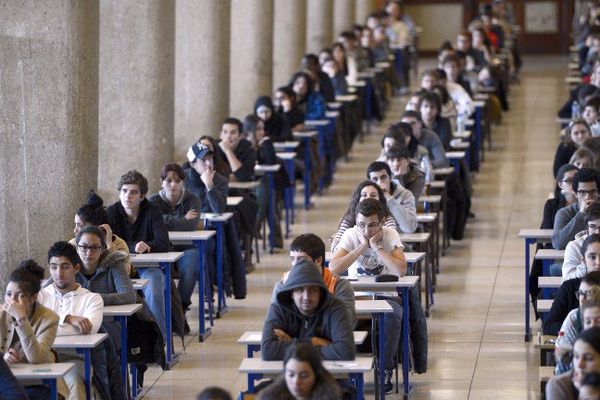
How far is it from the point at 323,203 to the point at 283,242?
235 cm

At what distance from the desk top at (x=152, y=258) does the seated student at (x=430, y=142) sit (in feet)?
14.9

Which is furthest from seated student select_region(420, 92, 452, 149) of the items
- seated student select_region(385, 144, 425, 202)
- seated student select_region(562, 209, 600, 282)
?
seated student select_region(562, 209, 600, 282)

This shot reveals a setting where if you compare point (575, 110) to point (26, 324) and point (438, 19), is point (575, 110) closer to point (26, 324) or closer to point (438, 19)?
point (26, 324)

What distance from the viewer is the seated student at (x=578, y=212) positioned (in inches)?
432

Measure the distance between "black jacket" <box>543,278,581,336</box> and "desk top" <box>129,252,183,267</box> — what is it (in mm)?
2809

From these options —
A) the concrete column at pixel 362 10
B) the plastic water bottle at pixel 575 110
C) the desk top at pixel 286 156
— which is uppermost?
the concrete column at pixel 362 10

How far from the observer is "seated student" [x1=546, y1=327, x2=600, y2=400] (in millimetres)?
7070

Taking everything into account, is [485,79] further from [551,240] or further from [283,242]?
[551,240]

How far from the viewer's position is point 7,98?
35.7 feet

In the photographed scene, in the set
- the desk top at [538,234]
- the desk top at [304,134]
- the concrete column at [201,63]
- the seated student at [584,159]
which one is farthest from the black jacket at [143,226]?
the desk top at [304,134]

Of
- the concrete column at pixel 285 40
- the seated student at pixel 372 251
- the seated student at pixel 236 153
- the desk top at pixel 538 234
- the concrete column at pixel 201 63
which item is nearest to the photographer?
the seated student at pixel 372 251

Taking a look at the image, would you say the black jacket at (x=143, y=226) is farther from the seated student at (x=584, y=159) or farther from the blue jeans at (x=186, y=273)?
the seated student at (x=584, y=159)

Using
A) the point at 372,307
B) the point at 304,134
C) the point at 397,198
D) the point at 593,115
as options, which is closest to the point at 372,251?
the point at 372,307

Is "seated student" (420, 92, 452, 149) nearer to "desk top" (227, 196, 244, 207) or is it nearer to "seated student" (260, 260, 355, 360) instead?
"desk top" (227, 196, 244, 207)
